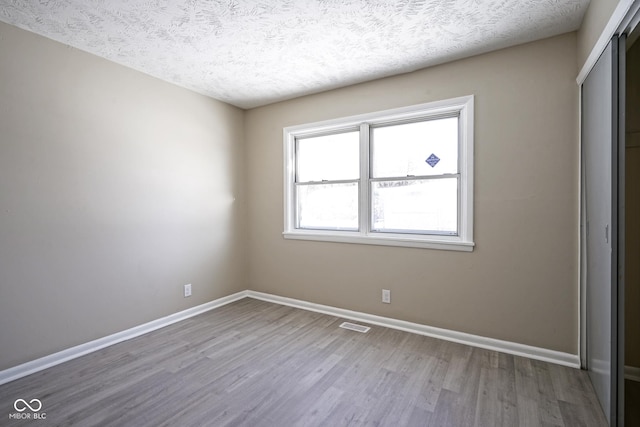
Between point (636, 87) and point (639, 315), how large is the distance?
153cm

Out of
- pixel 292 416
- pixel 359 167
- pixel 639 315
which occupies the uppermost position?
pixel 359 167

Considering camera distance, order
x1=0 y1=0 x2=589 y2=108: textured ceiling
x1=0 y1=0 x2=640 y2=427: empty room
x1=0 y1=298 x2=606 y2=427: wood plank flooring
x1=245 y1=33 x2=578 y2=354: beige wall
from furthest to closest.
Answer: x1=245 y1=33 x2=578 y2=354: beige wall
x1=0 y1=0 x2=589 y2=108: textured ceiling
x1=0 y1=0 x2=640 y2=427: empty room
x1=0 y1=298 x2=606 y2=427: wood plank flooring

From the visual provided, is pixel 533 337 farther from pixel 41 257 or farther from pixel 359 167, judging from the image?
pixel 41 257

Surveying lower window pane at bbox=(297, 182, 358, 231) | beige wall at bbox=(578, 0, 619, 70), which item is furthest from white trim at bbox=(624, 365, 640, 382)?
lower window pane at bbox=(297, 182, 358, 231)

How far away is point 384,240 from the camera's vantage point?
3195mm

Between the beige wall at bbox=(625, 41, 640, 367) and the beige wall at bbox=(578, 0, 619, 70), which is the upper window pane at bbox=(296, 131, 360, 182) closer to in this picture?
the beige wall at bbox=(578, 0, 619, 70)

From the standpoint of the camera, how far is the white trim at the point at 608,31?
1447 mm

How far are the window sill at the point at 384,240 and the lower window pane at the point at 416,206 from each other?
0.14 meters

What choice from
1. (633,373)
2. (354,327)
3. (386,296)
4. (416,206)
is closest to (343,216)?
(416,206)

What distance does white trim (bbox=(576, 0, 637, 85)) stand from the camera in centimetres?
145

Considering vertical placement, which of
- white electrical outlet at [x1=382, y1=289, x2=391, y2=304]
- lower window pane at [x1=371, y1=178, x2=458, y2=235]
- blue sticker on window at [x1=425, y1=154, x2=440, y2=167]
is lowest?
white electrical outlet at [x1=382, y1=289, x2=391, y2=304]

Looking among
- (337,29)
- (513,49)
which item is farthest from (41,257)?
(513,49)

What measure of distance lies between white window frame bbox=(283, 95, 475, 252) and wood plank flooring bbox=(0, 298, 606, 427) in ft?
3.10

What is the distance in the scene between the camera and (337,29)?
2.33 m
